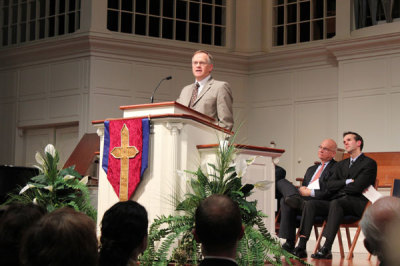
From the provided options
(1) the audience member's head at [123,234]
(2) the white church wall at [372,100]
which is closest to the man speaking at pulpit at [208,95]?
(1) the audience member's head at [123,234]

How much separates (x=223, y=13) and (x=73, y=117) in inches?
138

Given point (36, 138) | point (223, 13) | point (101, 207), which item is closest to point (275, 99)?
point (223, 13)

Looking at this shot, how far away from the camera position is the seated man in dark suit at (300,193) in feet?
20.3

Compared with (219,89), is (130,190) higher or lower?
lower

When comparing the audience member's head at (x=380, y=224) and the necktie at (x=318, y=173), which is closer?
the audience member's head at (x=380, y=224)

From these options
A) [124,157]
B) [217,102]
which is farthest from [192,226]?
[217,102]

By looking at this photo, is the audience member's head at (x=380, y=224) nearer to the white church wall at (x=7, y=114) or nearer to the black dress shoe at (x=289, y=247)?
the black dress shoe at (x=289, y=247)

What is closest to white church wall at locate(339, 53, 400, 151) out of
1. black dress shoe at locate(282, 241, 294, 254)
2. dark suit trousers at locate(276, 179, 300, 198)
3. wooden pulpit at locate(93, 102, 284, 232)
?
dark suit trousers at locate(276, 179, 300, 198)

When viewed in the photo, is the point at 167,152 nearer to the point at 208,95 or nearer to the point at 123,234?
the point at 208,95

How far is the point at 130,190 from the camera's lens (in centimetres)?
477

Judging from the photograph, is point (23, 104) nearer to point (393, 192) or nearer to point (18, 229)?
point (393, 192)

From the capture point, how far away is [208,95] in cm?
550

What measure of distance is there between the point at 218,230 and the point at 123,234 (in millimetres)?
362

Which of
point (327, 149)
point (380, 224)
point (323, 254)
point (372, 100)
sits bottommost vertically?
point (323, 254)
